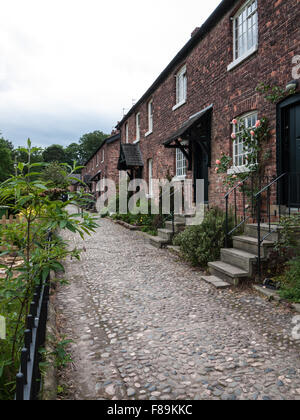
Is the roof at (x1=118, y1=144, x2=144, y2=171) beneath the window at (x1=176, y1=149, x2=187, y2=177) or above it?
above

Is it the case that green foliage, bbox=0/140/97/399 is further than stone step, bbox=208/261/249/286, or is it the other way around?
stone step, bbox=208/261/249/286

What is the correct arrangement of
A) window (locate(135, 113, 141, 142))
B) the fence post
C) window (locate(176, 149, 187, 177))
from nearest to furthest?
the fence post < window (locate(176, 149, 187, 177)) < window (locate(135, 113, 141, 142))

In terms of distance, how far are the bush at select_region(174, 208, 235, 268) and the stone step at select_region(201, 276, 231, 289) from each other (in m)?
0.72

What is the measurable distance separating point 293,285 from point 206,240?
2257 mm

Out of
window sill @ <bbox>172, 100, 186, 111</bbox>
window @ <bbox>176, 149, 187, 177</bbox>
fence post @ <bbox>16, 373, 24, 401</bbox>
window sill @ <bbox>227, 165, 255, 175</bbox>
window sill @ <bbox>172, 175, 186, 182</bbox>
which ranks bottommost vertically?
fence post @ <bbox>16, 373, 24, 401</bbox>

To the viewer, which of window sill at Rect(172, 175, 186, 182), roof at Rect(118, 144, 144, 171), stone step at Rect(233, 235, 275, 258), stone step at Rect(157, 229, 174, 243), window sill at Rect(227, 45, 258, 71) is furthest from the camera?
roof at Rect(118, 144, 144, 171)

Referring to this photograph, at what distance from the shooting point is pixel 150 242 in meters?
10.5

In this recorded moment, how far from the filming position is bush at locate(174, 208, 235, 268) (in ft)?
22.1

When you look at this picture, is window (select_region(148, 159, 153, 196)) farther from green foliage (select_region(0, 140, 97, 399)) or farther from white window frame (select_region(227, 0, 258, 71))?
green foliage (select_region(0, 140, 97, 399))

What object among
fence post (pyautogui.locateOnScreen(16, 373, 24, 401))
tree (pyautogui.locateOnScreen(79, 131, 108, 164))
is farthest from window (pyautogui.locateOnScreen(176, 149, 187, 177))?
tree (pyautogui.locateOnScreen(79, 131, 108, 164))

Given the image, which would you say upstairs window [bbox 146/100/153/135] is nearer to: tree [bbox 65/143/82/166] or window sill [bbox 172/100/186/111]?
window sill [bbox 172/100/186/111]

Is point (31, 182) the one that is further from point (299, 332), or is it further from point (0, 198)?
point (299, 332)

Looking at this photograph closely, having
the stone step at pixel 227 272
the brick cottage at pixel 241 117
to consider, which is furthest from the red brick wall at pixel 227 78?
the stone step at pixel 227 272
